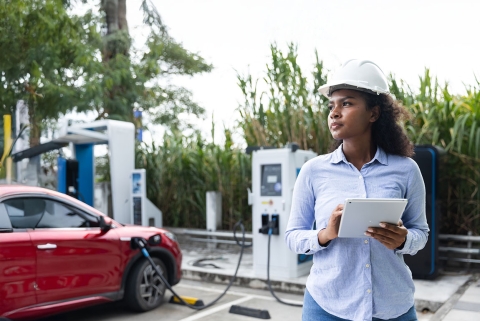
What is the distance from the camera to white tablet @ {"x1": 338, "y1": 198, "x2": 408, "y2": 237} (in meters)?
1.67

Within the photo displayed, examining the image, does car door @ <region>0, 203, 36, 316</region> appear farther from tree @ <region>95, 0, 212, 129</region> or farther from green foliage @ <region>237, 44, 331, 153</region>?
tree @ <region>95, 0, 212, 129</region>

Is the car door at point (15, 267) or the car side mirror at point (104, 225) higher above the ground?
the car side mirror at point (104, 225)

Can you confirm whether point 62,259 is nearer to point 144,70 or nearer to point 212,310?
point 212,310

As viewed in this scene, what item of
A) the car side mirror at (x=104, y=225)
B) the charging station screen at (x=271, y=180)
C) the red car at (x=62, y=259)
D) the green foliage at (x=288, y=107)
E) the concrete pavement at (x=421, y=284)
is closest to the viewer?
the red car at (x=62, y=259)

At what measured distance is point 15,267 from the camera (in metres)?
4.44

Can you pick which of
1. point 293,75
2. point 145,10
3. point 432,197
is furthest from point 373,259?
point 145,10

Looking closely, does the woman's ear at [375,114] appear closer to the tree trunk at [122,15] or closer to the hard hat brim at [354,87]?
the hard hat brim at [354,87]

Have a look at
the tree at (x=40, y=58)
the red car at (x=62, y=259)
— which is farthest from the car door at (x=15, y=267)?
the tree at (x=40, y=58)

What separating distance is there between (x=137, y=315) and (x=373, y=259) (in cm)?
436

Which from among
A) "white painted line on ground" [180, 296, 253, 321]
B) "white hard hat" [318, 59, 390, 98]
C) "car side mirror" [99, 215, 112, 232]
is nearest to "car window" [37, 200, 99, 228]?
"car side mirror" [99, 215, 112, 232]

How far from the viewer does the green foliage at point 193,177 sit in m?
10.1

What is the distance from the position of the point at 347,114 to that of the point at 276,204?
5206 mm

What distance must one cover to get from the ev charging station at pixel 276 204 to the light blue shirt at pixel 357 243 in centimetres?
492

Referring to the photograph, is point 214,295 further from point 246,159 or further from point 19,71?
point 19,71
